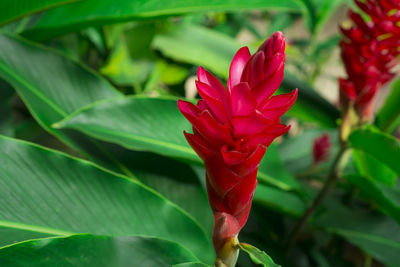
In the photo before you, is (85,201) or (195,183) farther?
(195,183)

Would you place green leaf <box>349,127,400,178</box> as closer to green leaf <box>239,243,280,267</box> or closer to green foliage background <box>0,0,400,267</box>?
green foliage background <box>0,0,400,267</box>

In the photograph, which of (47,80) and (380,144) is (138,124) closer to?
(47,80)

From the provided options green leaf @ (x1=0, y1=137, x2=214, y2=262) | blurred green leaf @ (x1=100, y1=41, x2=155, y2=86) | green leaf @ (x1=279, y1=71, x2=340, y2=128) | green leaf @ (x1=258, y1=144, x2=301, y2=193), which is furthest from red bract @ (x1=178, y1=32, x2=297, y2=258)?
blurred green leaf @ (x1=100, y1=41, x2=155, y2=86)

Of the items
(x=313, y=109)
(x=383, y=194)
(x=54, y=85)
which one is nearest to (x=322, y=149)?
(x=313, y=109)

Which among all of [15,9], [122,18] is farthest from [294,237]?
[15,9]

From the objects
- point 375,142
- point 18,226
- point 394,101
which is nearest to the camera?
point 18,226

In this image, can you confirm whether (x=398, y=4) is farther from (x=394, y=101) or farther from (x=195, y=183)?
(x=195, y=183)

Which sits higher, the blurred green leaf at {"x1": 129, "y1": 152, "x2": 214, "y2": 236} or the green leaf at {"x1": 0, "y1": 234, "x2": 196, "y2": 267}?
→ the green leaf at {"x1": 0, "y1": 234, "x2": 196, "y2": 267}
